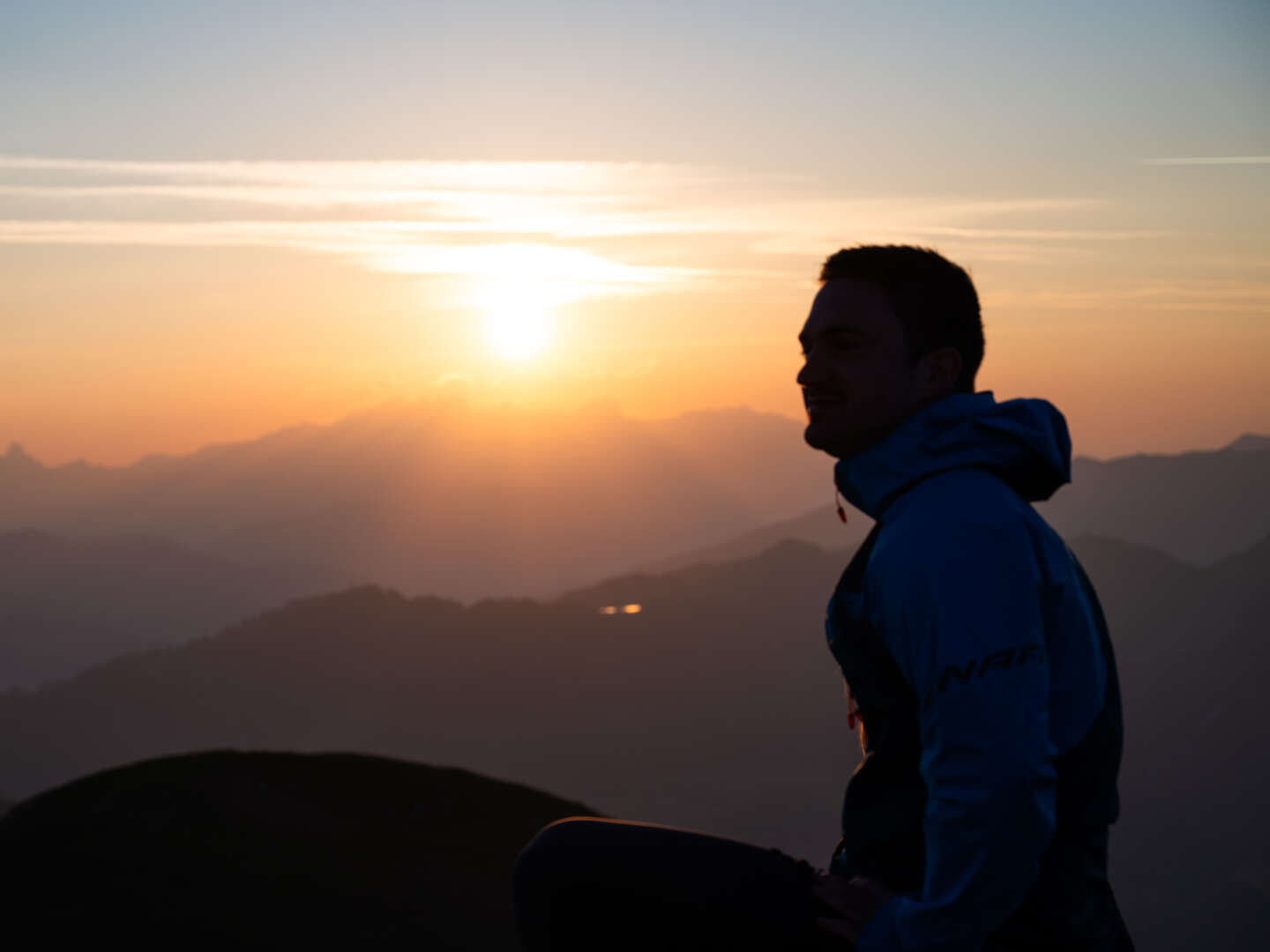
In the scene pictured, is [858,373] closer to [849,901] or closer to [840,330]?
[840,330]

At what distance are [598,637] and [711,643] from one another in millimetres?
23371

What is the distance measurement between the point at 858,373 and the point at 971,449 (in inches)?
18.5

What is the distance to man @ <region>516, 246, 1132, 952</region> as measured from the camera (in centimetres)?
245

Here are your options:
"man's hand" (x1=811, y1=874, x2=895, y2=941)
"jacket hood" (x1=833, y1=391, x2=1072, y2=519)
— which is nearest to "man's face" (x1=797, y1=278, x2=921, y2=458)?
"jacket hood" (x1=833, y1=391, x2=1072, y2=519)

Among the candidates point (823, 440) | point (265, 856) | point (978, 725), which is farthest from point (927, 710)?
point (265, 856)

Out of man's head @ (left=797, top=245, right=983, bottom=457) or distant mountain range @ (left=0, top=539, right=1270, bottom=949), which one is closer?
man's head @ (left=797, top=245, right=983, bottom=457)

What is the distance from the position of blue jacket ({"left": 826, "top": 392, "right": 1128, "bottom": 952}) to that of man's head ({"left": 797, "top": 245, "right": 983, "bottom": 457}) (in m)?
0.16

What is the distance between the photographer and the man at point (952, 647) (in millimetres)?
2443

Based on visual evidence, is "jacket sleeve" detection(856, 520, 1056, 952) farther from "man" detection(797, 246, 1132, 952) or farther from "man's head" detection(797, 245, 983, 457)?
"man's head" detection(797, 245, 983, 457)

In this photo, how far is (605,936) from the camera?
3.07 metres

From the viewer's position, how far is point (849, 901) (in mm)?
2846

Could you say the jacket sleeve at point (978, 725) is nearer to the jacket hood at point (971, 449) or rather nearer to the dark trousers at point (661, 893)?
the jacket hood at point (971, 449)

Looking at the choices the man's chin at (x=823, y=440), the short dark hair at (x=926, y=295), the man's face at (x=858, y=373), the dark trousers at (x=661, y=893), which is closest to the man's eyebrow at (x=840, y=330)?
the man's face at (x=858, y=373)

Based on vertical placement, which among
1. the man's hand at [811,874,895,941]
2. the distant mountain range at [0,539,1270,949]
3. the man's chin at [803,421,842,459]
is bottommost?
the distant mountain range at [0,539,1270,949]
